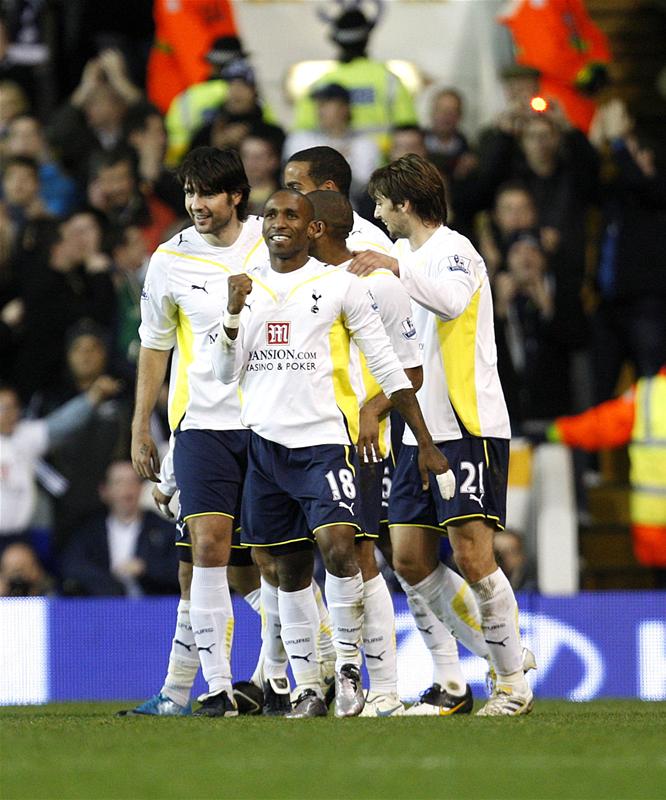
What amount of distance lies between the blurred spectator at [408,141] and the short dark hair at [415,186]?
16.2 feet

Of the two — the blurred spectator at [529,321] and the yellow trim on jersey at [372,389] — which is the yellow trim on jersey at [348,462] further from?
the blurred spectator at [529,321]

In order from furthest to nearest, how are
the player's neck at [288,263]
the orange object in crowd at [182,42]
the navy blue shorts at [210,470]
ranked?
the orange object in crowd at [182,42] → the navy blue shorts at [210,470] → the player's neck at [288,263]

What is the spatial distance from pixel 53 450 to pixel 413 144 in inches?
124

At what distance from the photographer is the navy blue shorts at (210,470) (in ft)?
26.4

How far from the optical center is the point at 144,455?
27.0 feet

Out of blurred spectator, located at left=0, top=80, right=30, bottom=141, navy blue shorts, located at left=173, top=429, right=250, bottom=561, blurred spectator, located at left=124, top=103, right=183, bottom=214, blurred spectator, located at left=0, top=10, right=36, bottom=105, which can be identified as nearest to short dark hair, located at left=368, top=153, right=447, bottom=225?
navy blue shorts, located at left=173, top=429, right=250, bottom=561

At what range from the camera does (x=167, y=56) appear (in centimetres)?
1538

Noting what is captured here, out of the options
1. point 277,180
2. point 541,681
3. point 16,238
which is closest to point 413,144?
point 277,180

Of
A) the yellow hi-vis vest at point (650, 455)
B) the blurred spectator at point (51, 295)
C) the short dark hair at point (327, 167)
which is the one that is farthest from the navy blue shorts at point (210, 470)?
the blurred spectator at point (51, 295)

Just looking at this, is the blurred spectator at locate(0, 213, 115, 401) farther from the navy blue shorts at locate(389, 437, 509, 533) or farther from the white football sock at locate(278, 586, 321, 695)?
the white football sock at locate(278, 586, 321, 695)

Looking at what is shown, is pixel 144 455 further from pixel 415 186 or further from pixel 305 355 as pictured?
pixel 415 186

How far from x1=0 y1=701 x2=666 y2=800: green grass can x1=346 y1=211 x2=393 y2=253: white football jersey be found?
6.68 ft

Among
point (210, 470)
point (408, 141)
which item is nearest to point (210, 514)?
point (210, 470)

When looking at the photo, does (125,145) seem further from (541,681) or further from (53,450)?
(541,681)
